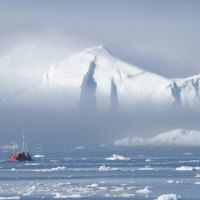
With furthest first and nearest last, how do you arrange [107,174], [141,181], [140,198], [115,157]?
[115,157] → [107,174] → [141,181] → [140,198]

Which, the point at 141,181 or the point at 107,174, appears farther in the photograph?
the point at 107,174

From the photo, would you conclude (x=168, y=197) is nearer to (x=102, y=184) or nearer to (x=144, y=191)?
(x=144, y=191)

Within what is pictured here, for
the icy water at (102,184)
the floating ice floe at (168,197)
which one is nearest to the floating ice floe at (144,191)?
the icy water at (102,184)

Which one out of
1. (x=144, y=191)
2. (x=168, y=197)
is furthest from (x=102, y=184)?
(x=168, y=197)

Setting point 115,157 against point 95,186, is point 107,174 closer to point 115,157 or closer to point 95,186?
point 95,186

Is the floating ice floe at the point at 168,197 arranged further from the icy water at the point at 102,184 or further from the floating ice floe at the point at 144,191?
the floating ice floe at the point at 144,191

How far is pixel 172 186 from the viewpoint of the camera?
86.4 meters

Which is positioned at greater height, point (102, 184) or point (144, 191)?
point (102, 184)

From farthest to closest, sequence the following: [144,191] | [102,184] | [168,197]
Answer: [102,184]
[144,191]
[168,197]

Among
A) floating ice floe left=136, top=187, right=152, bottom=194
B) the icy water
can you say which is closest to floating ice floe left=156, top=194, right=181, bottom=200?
the icy water

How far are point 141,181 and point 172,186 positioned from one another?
8750mm

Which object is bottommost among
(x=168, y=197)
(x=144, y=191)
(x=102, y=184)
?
(x=168, y=197)

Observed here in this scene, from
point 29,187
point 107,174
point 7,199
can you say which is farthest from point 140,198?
point 107,174

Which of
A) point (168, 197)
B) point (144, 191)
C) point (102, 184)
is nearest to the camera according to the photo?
point (168, 197)
